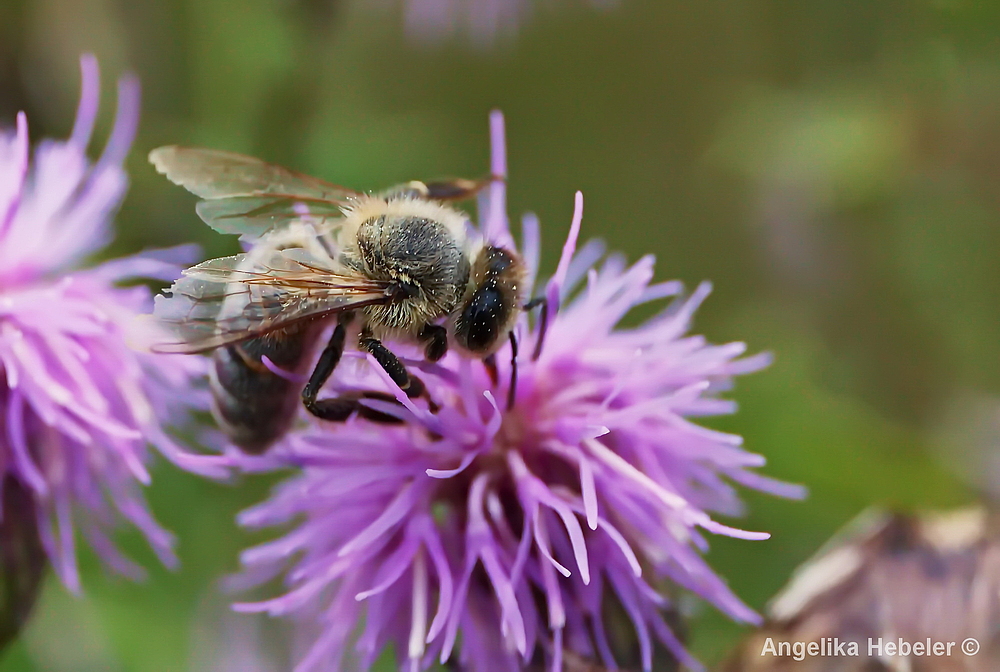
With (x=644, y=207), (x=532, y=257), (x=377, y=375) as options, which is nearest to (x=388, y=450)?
(x=377, y=375)

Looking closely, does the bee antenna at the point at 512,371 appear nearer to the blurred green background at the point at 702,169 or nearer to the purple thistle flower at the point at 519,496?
the purple thistle flower at the point at 519,496

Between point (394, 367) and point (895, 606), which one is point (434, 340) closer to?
point (394, 367)

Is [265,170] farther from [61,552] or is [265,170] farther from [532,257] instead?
[61,552]

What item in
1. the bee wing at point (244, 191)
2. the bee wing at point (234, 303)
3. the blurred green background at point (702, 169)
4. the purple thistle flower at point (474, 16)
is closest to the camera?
the bee wing at point (234, 303)

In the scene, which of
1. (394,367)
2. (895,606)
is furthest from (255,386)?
(895,606)

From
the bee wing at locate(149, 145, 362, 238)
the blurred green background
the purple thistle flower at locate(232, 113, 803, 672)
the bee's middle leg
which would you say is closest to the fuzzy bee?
the purple thistle flower at locate(232, 113, 803, 672)

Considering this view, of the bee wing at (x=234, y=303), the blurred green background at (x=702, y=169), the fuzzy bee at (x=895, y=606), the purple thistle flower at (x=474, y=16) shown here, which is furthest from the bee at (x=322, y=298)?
the purple thistle flower at (x=474, y=16)
